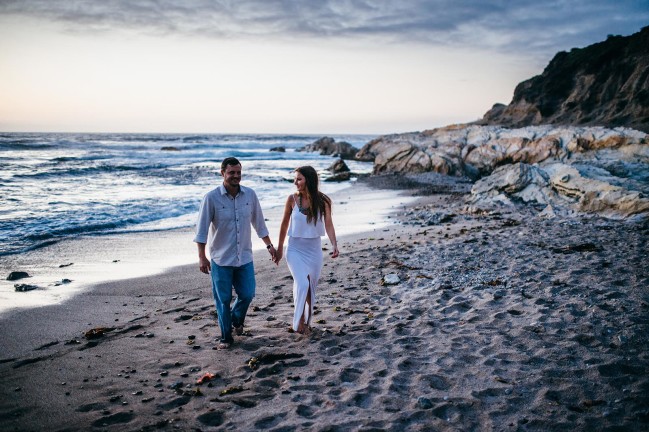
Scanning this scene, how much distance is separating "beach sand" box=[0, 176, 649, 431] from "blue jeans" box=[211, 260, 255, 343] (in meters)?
0.27

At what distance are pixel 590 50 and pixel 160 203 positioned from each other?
62804 millimetres

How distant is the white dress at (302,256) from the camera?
4.94 meters

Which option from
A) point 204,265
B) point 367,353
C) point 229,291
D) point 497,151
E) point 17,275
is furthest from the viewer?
point 497,151

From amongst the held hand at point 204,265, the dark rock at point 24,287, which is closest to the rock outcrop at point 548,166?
the held hand at point 204,265

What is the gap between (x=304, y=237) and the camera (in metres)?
4.94

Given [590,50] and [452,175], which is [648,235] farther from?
[590,50]

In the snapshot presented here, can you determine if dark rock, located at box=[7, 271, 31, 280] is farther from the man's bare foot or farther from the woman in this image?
the man's bare foot

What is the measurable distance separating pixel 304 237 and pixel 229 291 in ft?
3.59

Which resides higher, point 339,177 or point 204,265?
point 339,177

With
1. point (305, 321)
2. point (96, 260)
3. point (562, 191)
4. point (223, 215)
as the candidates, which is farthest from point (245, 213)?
point (562, 191)

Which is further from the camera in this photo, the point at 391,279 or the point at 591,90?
the point at 591,90

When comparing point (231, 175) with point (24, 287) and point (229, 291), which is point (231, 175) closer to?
point (229, 291)

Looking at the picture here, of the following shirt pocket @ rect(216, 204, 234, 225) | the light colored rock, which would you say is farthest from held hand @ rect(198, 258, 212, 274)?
the light colored rock

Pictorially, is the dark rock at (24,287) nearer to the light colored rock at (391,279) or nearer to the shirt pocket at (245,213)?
the shirt pocket at (245,213)
